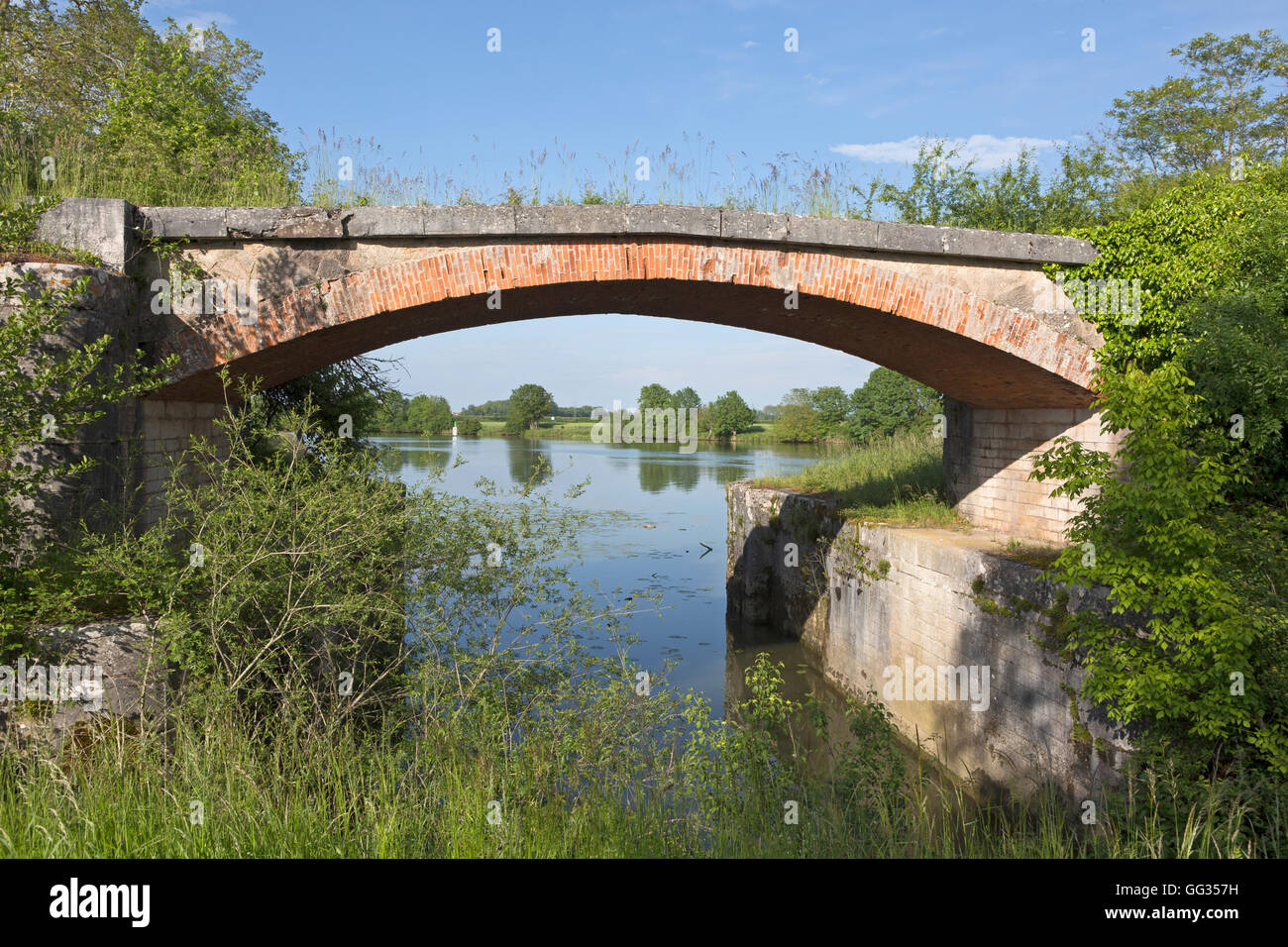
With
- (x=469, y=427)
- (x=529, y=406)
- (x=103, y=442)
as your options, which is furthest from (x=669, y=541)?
(x=469, y=427)

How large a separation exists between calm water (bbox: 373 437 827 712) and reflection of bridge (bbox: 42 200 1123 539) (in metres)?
1.49

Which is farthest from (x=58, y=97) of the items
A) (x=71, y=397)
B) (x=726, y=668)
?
(x=726, y=668)

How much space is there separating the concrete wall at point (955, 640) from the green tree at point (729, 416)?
4967 cm

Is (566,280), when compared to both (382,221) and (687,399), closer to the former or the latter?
(382,221)

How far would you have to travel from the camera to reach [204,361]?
237 inches

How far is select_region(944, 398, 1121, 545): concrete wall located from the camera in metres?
7.80

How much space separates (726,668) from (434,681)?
804 cm

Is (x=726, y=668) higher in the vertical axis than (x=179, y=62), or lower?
lower

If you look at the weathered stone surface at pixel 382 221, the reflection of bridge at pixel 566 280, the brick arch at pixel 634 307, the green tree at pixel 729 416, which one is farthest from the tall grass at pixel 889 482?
the green tree at pixel 729 416

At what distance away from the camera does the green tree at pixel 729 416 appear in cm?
6256

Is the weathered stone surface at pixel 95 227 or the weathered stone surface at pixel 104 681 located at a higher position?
the weathered stone surface at pixel 95 227

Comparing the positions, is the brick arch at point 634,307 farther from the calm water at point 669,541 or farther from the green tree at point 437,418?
the green tree at point 437,418

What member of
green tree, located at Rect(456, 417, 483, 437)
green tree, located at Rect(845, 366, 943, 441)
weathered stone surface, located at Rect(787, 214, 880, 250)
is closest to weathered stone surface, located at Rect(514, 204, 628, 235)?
weathered stone surface, located at Rect(787, 214, 880, 250)

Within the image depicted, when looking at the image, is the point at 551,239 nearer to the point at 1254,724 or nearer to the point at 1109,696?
the point at 1109,696
